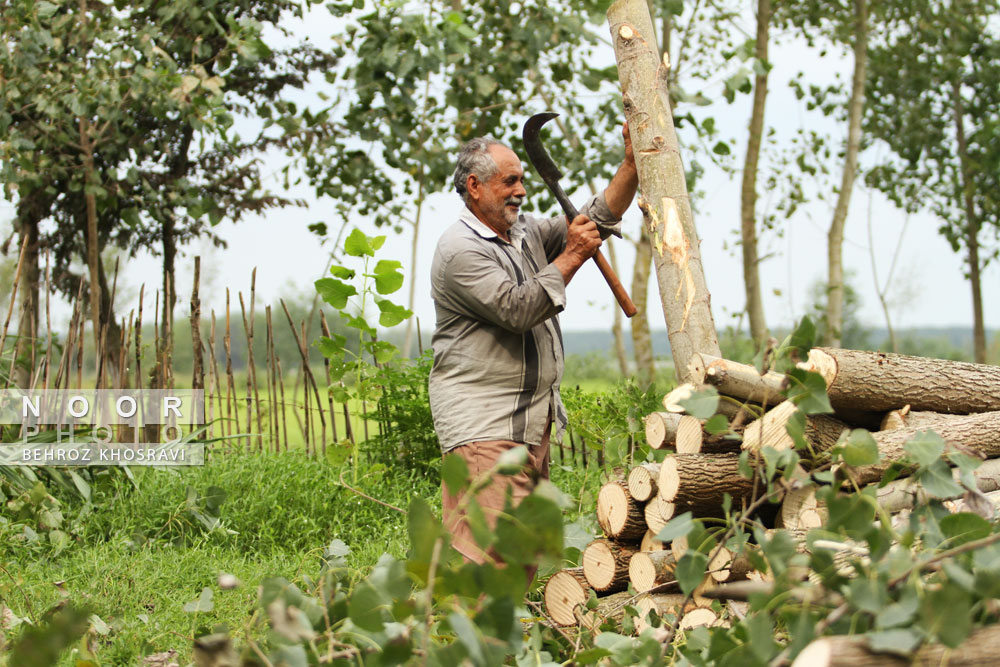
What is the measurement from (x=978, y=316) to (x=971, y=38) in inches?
152

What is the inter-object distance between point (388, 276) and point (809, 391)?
2983mm

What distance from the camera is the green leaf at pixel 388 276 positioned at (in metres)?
4.36

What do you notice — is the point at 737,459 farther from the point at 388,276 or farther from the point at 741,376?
the point at 388,276

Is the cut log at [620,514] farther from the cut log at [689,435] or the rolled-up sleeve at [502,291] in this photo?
the rolled-up sleeve at [502,291]

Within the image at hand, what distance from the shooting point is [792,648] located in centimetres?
130

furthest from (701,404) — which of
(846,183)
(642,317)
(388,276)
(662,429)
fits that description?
(846,183)

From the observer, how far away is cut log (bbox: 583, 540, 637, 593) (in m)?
3.07

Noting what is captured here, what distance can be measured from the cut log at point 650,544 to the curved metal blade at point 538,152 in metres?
1.26

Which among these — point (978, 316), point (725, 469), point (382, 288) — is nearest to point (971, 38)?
point (978, 316)

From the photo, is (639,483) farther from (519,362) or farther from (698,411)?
(698,411)

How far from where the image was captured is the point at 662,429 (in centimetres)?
308

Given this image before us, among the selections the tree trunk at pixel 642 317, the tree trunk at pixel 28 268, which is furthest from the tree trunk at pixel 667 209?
the tree trunk at pixel 642 317

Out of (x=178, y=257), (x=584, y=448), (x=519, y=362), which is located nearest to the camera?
(x=519, y=362)

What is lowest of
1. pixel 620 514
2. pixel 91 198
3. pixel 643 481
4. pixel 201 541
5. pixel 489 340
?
pixel 201 541
